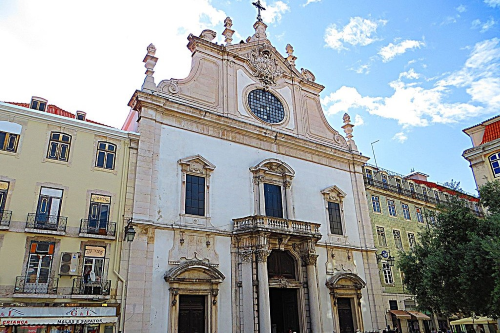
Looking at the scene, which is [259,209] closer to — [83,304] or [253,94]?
[253,94]

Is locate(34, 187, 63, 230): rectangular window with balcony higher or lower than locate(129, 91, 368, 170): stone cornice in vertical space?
lower

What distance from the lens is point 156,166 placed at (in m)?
18.6

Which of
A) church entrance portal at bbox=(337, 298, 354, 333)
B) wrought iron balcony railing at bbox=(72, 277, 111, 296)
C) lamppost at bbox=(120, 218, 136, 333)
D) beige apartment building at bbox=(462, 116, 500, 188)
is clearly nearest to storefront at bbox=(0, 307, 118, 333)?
lamppost at bbox=(120, 218, 136, 333)

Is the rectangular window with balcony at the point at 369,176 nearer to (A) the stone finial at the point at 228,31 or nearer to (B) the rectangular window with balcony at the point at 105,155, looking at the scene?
(A) the stone finial at the point at 228,31

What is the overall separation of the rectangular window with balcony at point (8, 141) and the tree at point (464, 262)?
17580 mm

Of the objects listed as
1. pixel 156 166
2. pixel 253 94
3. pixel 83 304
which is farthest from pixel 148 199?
pixel 253 94

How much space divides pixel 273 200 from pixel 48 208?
11.4m

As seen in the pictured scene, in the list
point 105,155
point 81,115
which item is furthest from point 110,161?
point 81,115

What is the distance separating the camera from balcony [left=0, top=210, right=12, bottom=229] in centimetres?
1401

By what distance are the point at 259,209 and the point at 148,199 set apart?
620 cm

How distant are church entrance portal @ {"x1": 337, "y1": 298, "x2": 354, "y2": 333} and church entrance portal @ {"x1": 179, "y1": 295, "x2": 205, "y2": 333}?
8395 millimetres

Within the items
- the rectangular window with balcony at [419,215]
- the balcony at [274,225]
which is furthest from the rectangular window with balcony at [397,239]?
the balcony at [274,225]

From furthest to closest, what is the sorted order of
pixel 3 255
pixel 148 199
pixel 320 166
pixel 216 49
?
pixel 320 166 < pixel 216 49 < pixel 148 199 < pixel 3 255

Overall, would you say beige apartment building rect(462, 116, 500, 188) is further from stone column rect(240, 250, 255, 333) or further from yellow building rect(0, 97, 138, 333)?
yellow building rect(0, 97, 138, 333)
